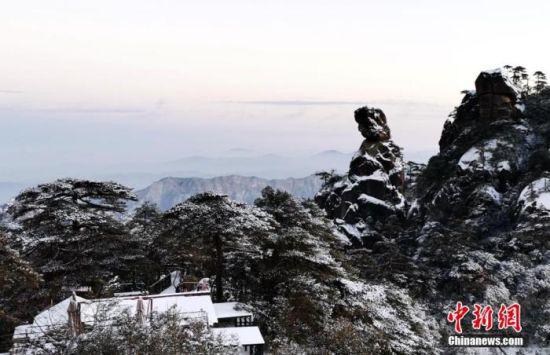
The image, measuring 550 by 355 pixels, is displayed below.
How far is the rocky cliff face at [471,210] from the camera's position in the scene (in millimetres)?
41031

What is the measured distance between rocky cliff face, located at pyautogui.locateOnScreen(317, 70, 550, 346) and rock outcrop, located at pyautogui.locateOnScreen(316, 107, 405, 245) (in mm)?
171

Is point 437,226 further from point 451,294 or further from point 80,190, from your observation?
point 80,190

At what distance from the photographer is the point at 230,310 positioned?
2756cm

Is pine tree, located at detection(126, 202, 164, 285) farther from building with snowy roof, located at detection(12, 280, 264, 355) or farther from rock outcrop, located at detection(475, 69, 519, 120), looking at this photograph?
rock outcrop, located at detection(475, 69, 519, 120)

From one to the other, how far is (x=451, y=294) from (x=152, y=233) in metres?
29.1

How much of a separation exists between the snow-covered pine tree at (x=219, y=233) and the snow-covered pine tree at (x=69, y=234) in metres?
4.07

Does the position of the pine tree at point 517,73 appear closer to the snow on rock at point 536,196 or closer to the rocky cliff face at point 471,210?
the rocky cliff face at point 471,210

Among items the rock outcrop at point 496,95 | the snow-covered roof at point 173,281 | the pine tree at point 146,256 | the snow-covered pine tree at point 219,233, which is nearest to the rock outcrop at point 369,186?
the rock outcrop at point 496,95

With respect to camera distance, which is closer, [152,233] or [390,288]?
[390,288]

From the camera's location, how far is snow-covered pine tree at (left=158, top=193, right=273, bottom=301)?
29.8m

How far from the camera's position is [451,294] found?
42094 mm

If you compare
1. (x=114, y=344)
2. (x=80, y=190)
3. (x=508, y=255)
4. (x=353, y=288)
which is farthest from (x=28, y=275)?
(x=508, y=255)

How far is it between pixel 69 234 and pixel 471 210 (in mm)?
46658

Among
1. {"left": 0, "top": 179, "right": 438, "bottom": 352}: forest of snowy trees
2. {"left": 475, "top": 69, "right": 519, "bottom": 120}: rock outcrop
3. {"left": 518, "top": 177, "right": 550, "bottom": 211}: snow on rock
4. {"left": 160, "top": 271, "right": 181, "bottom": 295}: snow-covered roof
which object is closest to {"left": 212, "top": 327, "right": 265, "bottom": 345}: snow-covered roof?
{"left": 0, "top": 179, "right": 438, "bottom": 352}: forest of snowy trees
